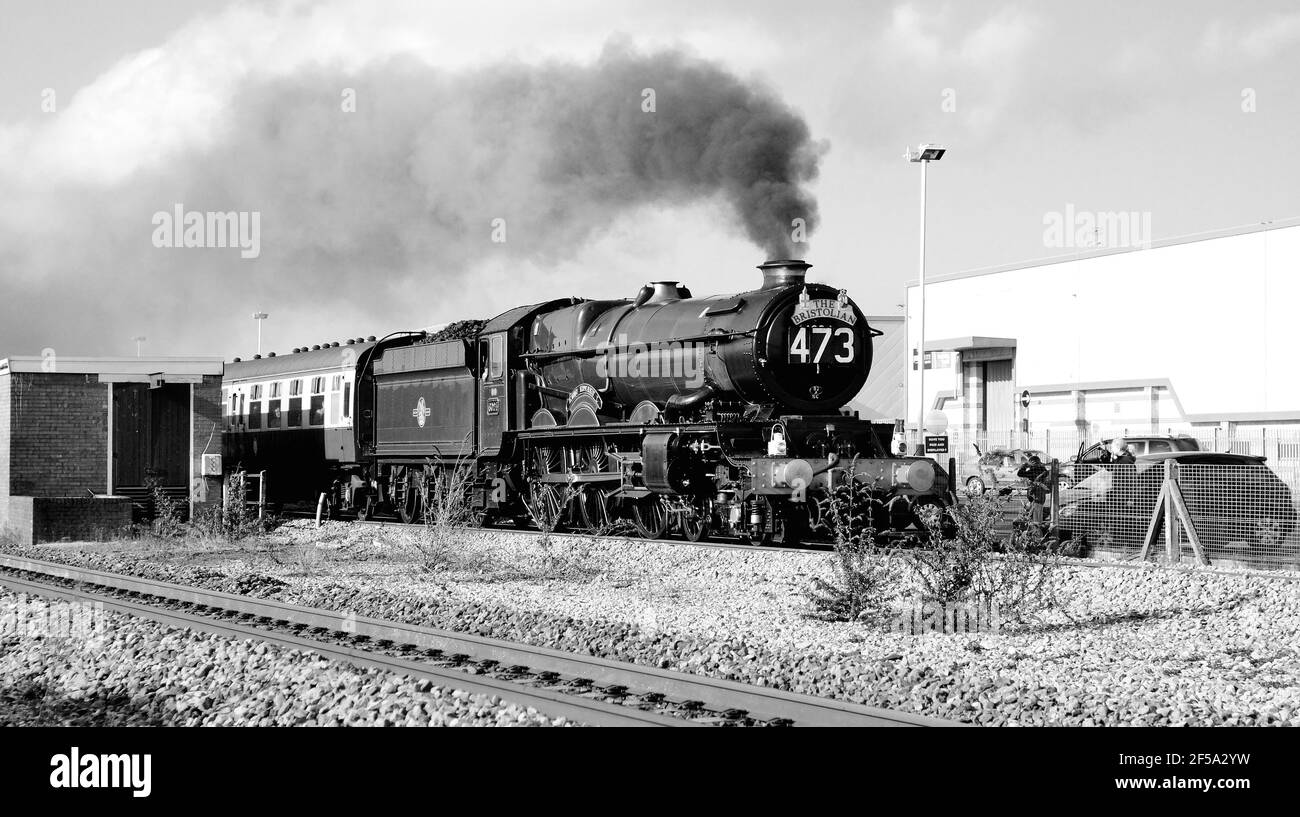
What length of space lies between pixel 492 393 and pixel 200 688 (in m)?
12.6

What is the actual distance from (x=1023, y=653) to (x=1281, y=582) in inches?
181

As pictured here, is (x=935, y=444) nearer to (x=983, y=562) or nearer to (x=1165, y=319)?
(x=983, y=562)

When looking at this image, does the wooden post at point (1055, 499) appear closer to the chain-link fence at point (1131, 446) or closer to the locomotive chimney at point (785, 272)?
the chain-link fence at point (1131, 446)

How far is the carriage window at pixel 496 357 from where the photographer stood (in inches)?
798

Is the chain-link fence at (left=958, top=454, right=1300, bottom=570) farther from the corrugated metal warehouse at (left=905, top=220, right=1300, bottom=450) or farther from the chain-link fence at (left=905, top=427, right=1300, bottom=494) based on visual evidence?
the corrugated metal warehouse at (left=905, top=220, right=1300, bottom=450)

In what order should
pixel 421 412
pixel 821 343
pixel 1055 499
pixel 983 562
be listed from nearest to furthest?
1. pixel 983 562
2. pixel 821 343
3. pixel 1055 499
4. pixel 421 412

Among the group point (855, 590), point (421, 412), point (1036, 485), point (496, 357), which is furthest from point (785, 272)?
point (421, 412)

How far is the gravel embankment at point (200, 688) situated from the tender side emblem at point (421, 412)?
11998mm

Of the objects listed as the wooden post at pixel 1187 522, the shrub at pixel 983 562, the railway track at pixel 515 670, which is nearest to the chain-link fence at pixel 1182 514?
the wooden post at pixel 1187 522

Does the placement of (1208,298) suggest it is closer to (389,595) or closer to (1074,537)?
(1074,537)

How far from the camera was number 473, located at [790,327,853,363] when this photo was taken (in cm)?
1641

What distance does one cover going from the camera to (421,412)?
2258 centimetres


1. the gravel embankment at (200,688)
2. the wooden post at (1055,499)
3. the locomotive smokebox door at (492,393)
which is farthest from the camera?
the locomotive smokebox door at (492,393)

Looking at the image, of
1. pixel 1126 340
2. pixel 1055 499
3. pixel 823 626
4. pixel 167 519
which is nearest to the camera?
pixel 823 626
